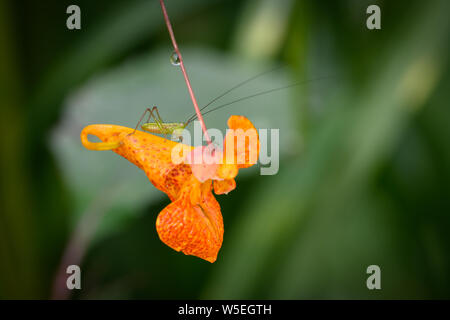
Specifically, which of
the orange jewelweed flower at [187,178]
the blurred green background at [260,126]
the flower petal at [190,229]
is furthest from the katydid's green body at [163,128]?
the blurred green background at [260,126]

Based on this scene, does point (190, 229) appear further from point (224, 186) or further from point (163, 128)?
point (163, 128)

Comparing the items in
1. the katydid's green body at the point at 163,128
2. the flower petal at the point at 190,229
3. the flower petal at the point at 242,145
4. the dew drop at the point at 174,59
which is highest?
the dew drop at the point at 174,59

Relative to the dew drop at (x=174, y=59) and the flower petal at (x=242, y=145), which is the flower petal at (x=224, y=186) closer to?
the flower petal at (x=242, y=145)

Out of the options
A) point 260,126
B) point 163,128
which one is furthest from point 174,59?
point 260,126

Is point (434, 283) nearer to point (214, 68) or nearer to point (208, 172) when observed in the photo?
point (214, 68)

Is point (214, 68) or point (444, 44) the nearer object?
point (214, 68)

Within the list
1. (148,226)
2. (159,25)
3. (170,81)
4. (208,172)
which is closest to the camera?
(208,172)

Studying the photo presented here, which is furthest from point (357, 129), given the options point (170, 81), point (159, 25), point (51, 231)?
point (51, 231)
